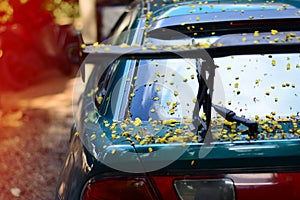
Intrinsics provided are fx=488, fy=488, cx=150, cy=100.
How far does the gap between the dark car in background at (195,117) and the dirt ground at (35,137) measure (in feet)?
5.76

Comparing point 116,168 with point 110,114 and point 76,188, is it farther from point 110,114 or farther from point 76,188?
point 110,114

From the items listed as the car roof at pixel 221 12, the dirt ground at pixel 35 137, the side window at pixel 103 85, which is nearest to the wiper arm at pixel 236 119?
the side window at pixel 103 85

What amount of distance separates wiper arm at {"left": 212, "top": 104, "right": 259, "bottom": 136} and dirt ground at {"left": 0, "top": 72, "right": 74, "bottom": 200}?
2369 millimetres

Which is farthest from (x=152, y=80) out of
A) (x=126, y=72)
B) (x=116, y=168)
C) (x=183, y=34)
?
(x=116, y=168)

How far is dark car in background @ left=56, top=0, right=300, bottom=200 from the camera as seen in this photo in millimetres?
1985

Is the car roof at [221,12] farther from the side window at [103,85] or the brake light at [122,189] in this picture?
the brake light at [122,189]

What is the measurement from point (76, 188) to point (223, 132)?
71cm

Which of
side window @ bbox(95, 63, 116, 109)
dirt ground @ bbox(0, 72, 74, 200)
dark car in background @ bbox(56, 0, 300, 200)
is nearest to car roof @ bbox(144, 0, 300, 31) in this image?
dark car in background @ bbox(56, 0, 300, 200)

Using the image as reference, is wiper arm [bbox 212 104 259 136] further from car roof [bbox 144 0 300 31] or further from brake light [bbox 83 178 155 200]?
car roof [bbox 144 0 300 31]

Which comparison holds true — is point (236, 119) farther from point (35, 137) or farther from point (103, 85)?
point (35, 137)

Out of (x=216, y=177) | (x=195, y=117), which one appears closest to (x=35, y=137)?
(x=195, y=117)

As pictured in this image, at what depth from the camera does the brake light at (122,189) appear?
202 cm

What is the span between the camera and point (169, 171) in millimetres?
1999

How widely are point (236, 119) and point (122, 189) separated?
59 cm
